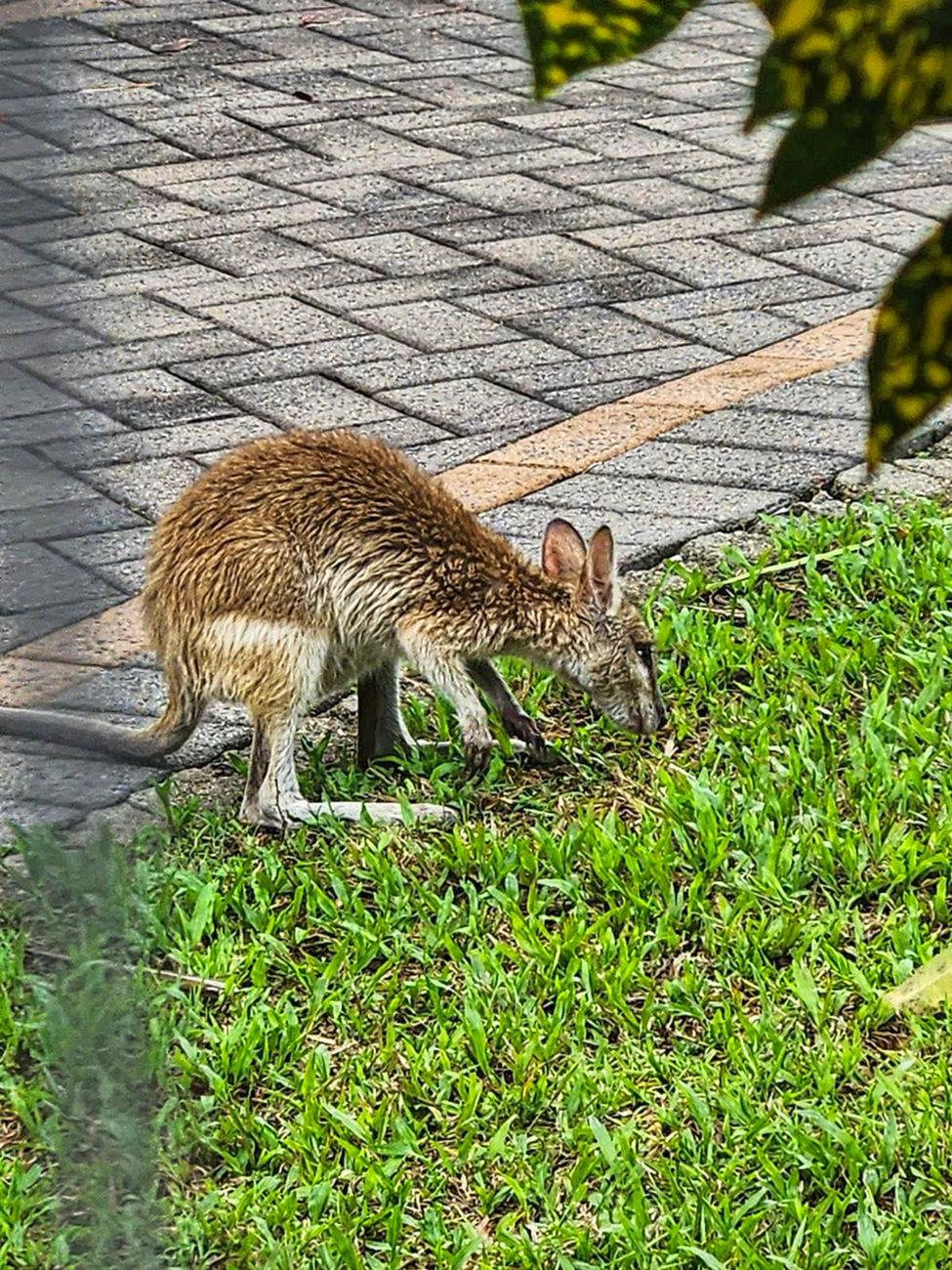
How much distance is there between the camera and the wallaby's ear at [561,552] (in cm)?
399

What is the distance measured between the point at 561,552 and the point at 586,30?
11.2 ft

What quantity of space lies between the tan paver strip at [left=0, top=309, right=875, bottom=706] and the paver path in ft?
0.11

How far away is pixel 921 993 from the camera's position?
322 cm

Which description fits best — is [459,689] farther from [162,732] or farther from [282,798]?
[162,732]

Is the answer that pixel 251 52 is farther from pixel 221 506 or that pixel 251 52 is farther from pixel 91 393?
pixel 221 506

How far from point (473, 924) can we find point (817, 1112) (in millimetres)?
727

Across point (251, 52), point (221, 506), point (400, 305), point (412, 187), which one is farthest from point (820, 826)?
point (251, 52)

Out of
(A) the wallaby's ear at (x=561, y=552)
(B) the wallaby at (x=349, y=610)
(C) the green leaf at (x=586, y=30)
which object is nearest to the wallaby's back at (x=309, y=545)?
(B) the wallaby at (x=349, y=610)

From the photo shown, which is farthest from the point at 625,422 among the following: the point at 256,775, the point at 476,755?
the point at 256,775

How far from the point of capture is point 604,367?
5.71 m

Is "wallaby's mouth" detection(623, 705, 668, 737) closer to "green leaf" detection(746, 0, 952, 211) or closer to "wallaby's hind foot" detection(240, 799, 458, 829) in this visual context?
"wallaby's hind foot" detection(240, 799, 458, 829)

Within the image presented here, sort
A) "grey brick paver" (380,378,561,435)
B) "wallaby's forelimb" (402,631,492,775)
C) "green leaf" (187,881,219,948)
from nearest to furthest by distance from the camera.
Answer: "green leaf" (187,881,219,948) < "wallaby's forelimb" (402,631,492,775) < "grey brick paver" (380,378,561,435)

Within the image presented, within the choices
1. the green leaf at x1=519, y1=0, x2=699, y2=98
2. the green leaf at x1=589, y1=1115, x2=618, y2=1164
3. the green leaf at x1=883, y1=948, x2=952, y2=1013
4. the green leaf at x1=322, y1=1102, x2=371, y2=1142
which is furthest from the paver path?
the green leaf at x1=519, y1=0, x2=699, y2=98

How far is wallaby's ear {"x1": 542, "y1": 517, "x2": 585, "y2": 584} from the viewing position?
399cm
